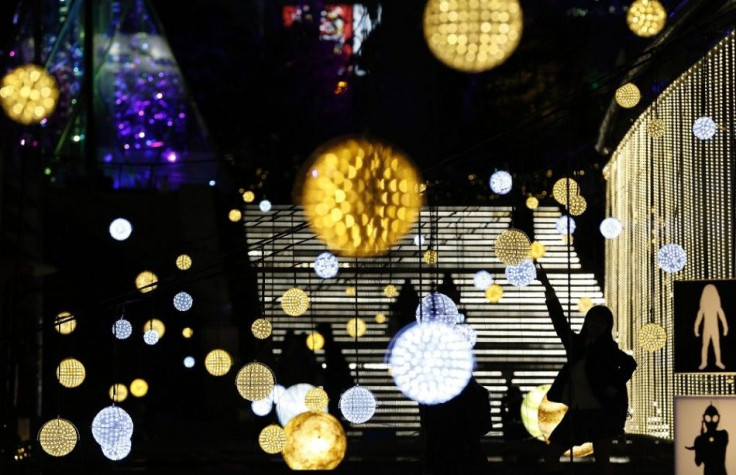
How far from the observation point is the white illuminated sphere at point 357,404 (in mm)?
8109

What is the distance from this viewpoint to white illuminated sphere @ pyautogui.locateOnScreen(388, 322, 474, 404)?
771cm

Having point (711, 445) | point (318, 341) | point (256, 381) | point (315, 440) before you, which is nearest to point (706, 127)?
point (711, 445)

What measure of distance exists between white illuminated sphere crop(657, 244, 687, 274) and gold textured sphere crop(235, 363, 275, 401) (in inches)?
111

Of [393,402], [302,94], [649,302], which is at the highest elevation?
[302,94]

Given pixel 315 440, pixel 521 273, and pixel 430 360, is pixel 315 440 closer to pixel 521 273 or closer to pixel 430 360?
pixel 430 360

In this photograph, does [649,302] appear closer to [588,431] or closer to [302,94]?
[588,431]

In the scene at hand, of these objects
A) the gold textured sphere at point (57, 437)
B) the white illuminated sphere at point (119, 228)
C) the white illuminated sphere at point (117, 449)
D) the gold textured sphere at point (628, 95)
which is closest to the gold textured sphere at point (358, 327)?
the white illuminated sphere at point (119, 228)

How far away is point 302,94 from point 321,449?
48.1ft

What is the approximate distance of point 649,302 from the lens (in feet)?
35.6

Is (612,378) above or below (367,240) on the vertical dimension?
below

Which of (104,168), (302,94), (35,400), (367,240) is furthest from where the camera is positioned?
(302,94)

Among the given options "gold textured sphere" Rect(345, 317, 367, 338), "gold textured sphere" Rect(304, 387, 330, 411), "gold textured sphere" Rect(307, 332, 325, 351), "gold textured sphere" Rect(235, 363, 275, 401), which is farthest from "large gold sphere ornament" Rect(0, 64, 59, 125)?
"gold textured sphere" Rect(345, 317, 367, 338)

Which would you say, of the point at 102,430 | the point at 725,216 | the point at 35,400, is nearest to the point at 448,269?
the point at 35,400

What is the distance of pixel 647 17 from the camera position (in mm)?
8445
